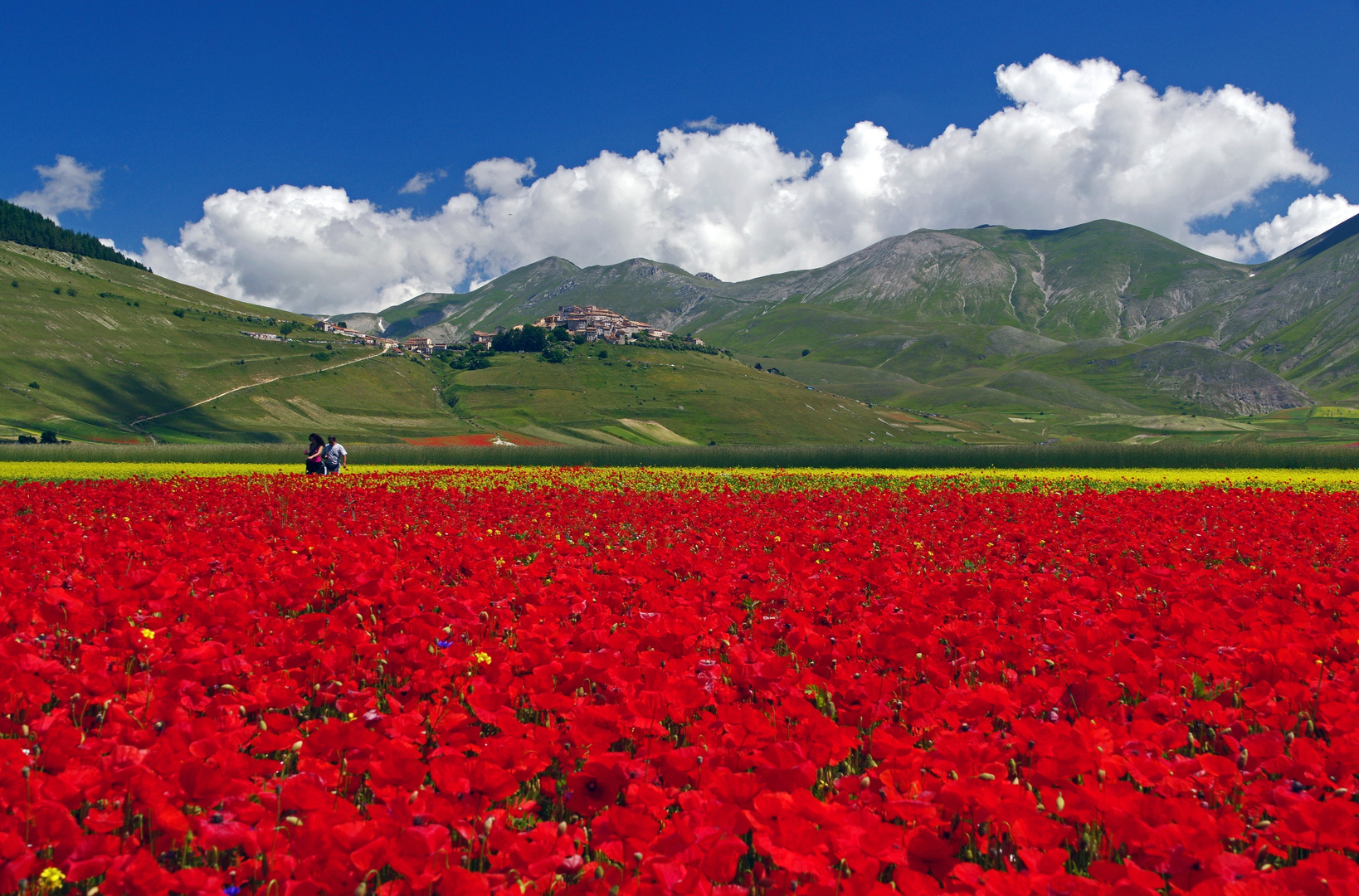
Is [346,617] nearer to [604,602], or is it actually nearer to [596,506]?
[604,602]

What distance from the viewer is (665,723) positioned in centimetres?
Result: 445

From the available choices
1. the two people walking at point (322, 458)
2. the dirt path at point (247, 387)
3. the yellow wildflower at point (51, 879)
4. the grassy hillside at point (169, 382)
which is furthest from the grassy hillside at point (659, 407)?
the yellow wildflower at point (51, 879)

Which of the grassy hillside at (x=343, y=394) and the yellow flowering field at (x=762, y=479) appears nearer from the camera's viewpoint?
the yellow flowering field at (x=762, y=479)

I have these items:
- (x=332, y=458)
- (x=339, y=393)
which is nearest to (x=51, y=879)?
(x=332, y=458)

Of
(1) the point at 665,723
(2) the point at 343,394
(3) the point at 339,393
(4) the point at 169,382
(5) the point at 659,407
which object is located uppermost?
(4) the point at 169,382

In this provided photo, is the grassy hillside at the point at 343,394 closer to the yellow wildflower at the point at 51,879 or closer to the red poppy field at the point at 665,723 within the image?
the red poppy field at the point at 665,723

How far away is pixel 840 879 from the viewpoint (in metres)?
2.68

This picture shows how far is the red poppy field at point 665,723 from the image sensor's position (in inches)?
100

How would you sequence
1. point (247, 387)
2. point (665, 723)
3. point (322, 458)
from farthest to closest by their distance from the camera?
point (247, 387) < point (322, 458) < point (665, 723)

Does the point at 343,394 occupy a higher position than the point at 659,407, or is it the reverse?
the point at 343,394

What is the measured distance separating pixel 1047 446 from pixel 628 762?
4949cm

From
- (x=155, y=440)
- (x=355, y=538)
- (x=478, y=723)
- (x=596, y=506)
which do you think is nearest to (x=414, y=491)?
(x=596, y=506)

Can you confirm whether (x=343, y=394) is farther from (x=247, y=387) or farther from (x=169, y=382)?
(x=169, y=382)

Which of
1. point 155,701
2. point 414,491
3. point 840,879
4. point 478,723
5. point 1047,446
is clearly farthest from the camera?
point 1047,446
